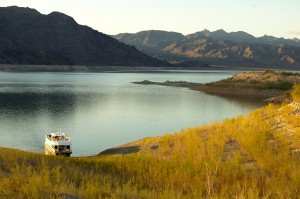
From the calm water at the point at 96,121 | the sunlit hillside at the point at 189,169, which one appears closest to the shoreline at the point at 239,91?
the calm water at the point at 96,121

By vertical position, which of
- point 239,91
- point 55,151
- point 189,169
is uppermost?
point 189,169

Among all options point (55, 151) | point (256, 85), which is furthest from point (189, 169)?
point (256, 85)

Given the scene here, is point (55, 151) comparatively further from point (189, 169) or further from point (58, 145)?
point (189, 169)

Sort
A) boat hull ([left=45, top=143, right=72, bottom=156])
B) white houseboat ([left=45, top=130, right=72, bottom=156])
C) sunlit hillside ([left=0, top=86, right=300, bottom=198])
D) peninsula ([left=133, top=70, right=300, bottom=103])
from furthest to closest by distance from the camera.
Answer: peninsula ([left=133, top=70, right=300, bottom=103]) → white houseboat ([left=45, top=130, right=72, bottom=156]) → boat hull ([left=45, top=143, right=72, bottom=156]) → sunlit hillside ([left=0, top=86, right=300, bottom=198])

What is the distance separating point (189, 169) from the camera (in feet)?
41.8

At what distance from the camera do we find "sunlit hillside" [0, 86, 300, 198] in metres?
9.62

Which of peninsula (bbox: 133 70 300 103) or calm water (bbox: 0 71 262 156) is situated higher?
peninsula (bbox: 133 70 300 103)

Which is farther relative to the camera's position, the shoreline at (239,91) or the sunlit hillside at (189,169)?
the shoreline at (239,91)

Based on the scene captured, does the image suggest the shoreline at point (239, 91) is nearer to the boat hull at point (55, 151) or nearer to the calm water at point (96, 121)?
the calm water at point (96, 121)

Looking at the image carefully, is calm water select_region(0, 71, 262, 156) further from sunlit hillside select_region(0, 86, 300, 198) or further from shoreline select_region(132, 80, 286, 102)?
shoreline select_region(132, 80, 286, 102)

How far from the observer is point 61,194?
9203mm

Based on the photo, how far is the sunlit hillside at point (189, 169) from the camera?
962cm

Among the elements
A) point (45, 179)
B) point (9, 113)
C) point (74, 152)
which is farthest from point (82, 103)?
point (45, 179)

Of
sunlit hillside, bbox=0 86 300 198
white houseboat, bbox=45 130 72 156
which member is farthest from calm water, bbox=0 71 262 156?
sunlit hillside, bbox=0 86 300 198
